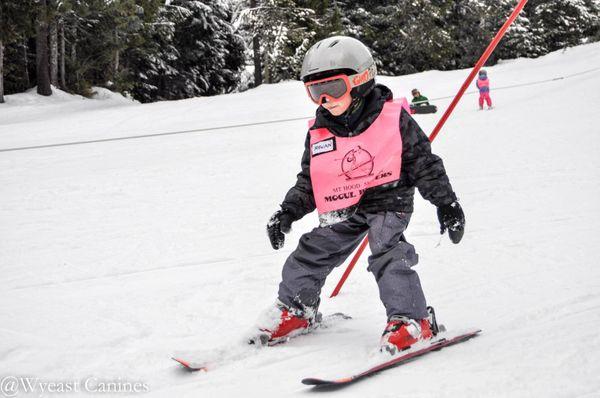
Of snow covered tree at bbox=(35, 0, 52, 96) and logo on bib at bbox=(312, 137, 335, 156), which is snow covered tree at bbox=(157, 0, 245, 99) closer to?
snow covered tree at bbox=(35, 0, 52, 96)

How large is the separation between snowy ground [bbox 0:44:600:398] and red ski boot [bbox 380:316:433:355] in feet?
0.37

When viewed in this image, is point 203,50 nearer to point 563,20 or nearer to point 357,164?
point 563,20

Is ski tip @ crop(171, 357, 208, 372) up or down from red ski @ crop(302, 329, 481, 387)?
down

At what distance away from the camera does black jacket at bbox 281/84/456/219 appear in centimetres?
275

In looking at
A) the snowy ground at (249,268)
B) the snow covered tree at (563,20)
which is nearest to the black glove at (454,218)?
the snowy ground at (249,268)

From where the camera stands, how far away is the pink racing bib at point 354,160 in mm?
2785

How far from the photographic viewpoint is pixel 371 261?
2832 mm

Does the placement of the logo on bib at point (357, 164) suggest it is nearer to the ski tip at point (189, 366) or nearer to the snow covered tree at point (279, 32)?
the ski tip at point (189, 366)

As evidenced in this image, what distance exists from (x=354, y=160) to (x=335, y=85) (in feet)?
1.19

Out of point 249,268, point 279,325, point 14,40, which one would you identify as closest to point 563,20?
point 14,40

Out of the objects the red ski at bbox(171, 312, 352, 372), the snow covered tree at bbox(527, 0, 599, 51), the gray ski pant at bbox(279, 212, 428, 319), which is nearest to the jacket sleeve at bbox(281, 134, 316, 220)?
the gray ski pant at bbox(279, 212, 428, 319)

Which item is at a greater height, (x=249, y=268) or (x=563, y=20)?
(x=563, y=20)

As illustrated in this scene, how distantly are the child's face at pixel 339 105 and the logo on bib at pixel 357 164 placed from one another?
0.64 feet

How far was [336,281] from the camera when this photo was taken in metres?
4.13
